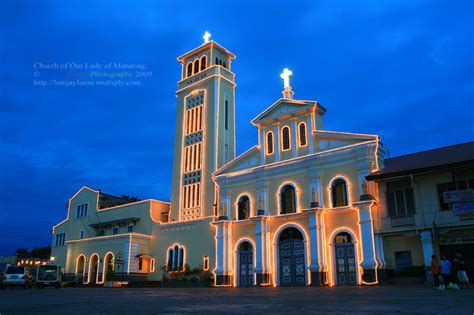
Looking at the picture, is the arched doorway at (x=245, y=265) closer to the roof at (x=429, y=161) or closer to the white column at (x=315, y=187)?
the white column at (x=315, y=187)

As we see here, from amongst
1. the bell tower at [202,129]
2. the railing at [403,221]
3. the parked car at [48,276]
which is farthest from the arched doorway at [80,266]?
the railing at [403,221]

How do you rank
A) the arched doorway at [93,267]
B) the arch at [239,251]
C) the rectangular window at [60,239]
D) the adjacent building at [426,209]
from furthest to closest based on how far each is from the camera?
1. the rectangular window at [60,239]
2. the arched doorway at [93,267]
3. the arch at [239,251]
4. the adjacent building at [426,209]

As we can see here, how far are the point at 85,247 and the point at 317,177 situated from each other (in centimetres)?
2641

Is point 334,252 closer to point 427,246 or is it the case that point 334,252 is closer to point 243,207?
point 427,246

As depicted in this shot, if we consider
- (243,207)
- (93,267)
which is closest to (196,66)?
(243,207)

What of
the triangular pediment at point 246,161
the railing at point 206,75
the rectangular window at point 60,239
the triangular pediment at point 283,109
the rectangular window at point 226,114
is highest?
the railing at point 206,75

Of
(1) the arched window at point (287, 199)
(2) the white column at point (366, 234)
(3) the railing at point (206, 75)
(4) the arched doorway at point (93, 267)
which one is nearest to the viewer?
(2) the white column at point (366, 234)

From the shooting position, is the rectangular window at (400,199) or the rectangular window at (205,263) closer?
the rectangular window at (400,199)

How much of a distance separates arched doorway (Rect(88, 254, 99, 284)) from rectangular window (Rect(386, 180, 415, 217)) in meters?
28.4

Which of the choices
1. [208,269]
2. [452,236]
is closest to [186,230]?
[208,269]

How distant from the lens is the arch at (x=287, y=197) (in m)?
28.3

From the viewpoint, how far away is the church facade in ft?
82.8

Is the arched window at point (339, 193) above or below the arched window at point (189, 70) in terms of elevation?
below

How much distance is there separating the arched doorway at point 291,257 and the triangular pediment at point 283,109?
27.1 feet
